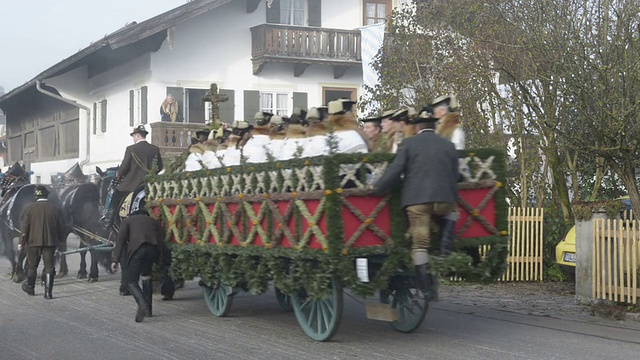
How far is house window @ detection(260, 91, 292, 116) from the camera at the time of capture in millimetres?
29375

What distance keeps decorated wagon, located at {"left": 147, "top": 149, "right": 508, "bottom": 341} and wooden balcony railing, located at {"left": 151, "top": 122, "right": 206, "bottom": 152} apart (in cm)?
1625

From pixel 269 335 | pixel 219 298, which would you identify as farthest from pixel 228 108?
pixel 269 335

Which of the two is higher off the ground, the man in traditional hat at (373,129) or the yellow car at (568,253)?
the man in traditional hat at (373,129)

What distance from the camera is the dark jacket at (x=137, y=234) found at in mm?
11474

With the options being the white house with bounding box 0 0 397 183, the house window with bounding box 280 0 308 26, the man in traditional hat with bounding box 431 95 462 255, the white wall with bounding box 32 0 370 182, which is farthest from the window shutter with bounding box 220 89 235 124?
the man in traditional hat with bounding box 431 95 462 255

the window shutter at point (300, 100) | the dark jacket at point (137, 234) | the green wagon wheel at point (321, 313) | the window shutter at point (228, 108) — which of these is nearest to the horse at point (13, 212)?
the dark jacket at point (137, 234)

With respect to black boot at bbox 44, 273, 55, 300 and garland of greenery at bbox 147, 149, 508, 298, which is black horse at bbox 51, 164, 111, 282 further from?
garland of greenery at bbox 147, 149, 508, 298

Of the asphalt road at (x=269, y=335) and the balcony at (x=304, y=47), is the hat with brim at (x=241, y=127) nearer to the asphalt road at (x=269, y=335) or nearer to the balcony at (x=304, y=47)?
the asphalt road at (x=269, y=335)

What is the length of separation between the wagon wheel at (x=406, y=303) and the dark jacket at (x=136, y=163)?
5328mm

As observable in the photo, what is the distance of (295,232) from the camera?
909 cm

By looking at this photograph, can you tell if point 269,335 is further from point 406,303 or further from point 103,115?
point 103,115

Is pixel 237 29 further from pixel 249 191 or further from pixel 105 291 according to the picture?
pixel 249 191

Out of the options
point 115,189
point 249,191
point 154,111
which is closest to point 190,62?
point 154,111

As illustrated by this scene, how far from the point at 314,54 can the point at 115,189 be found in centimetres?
1519
